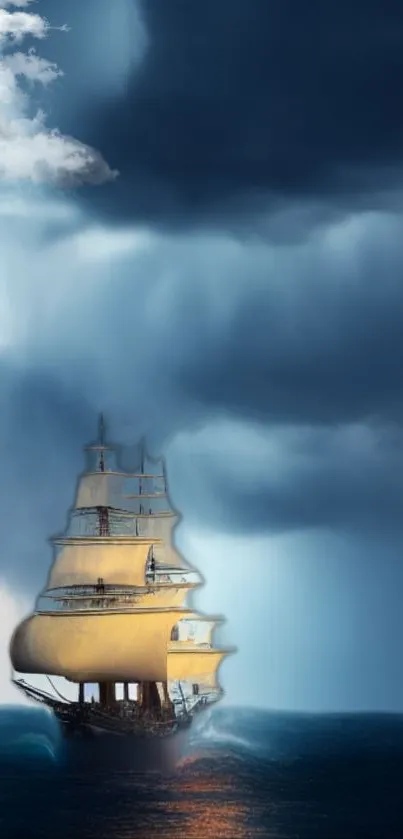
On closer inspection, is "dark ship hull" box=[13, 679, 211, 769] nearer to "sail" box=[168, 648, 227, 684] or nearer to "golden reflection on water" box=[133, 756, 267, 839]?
"golden reflection on water" box=[133, 756, 267, 839]

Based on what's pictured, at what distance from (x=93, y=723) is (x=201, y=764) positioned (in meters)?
5.61

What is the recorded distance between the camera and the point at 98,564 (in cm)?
7850

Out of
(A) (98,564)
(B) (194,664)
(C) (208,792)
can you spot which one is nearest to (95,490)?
(A) (98,564)

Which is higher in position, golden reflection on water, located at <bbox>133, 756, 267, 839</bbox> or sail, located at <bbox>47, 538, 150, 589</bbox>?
sail, located at <bbox>47, 538, 150, 589</bbox>

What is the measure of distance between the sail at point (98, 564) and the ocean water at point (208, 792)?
Answer: 732 centimetres

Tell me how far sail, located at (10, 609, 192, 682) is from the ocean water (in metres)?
3.55

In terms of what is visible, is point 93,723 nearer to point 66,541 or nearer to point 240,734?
point 66,541

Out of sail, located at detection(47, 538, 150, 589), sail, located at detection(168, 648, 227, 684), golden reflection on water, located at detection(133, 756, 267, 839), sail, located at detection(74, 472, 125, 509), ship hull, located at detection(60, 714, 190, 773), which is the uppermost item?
sail, located at detection(74, 472, 125, 509)

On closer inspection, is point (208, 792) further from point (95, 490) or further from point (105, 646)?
point (95, 490)

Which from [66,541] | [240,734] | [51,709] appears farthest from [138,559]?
[240,734]

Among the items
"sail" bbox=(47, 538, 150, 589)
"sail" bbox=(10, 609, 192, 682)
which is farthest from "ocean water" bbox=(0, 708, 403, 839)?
"sail" bbox=(47, 538, 150, 589)

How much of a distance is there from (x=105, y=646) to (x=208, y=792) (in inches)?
488

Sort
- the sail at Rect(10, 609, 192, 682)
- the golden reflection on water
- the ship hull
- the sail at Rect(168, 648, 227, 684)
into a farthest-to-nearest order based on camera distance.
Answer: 1. the sail at Rect(168, 648, 227, 684)
2. the sail at Rect(10, 609, 192, 682)
3. the ship hull
4. the golden reflection on water

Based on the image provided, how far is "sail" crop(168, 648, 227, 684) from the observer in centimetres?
8056
